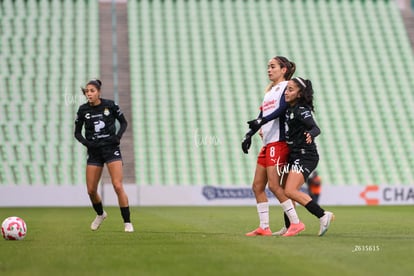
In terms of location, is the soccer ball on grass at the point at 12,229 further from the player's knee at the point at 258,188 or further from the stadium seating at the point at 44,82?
the stadium seating at the point at 44,82

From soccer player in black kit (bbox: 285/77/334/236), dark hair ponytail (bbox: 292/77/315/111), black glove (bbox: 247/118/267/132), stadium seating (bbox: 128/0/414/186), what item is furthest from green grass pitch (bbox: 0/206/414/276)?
stadium seating (bbox: 128/0/414/186)

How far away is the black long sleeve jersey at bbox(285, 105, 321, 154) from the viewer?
30.5 feet

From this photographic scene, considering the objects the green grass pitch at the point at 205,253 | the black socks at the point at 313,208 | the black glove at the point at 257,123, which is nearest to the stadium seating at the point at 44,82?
the green grass pitch at the point at 205,253

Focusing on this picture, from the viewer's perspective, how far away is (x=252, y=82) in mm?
28703

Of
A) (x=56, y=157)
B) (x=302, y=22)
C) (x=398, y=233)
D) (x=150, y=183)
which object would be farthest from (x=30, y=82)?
(x=398, y=233)

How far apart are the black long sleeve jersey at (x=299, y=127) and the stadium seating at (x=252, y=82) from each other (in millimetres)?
15528

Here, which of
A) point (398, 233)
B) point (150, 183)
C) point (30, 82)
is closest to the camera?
point (398, 233)

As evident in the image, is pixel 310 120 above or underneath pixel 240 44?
underneath

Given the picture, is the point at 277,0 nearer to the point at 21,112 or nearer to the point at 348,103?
the point at 348,103

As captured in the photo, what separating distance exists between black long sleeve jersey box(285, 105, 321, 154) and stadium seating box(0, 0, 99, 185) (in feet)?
50.6

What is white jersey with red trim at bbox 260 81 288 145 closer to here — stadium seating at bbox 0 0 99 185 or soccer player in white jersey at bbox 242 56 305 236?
soccer player in white jersey at bbox 242 56 305 236

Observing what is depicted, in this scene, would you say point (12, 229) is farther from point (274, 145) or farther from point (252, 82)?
point (252, 82)

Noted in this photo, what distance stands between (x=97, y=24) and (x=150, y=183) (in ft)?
25.4

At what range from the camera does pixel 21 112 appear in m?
26.0
